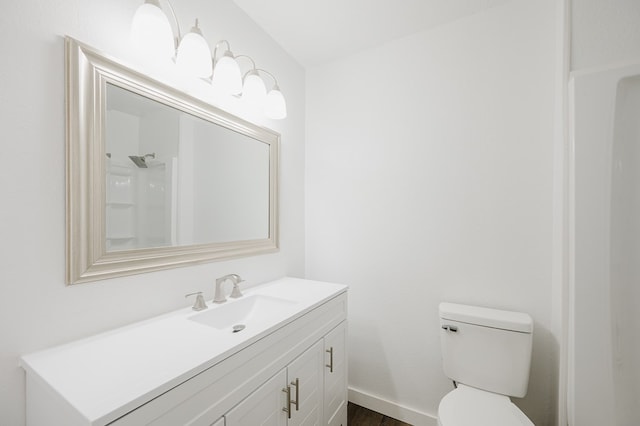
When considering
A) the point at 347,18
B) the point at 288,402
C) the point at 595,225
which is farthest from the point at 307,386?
the point at 347,18

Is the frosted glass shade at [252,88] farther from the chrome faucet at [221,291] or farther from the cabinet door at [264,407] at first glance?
the cabinet door at [264,407]

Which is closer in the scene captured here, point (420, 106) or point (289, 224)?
point (420, 106)

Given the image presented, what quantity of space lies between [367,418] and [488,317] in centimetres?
104

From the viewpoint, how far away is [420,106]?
1.64 metres

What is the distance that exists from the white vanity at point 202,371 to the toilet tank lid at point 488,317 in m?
0.65

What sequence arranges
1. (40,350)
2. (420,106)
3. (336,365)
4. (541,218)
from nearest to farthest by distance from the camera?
1. (40,350)
2. (541,218)
3. (336,365)
4. (420,106)

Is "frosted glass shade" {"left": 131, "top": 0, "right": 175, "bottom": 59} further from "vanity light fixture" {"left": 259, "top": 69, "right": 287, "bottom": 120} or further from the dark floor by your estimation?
the dark floor

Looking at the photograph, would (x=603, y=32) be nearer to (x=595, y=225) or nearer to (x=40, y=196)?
(x=595, y=225)

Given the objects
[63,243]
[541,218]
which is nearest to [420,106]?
[541,218]

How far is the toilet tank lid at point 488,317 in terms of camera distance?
1250 mm

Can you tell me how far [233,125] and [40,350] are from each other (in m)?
1.15

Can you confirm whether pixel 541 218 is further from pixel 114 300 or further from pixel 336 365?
pixel 114 300

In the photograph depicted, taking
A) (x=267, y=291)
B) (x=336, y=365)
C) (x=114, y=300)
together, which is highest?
(x=114, y=300)

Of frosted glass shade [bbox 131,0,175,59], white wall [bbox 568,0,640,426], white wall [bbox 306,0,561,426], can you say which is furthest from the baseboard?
frosted glass shade [bbox 131,0,175,59]
